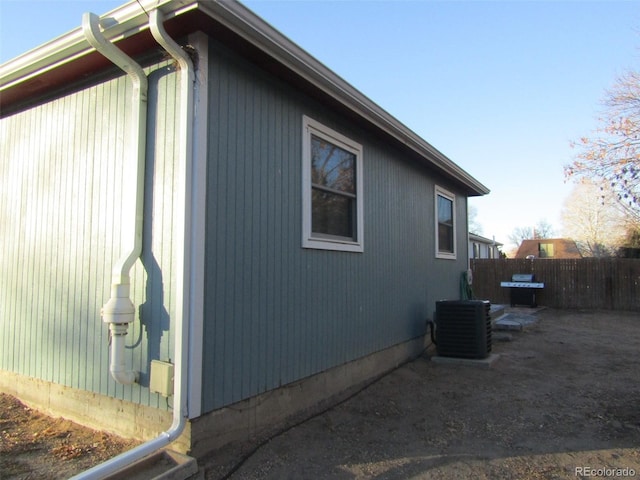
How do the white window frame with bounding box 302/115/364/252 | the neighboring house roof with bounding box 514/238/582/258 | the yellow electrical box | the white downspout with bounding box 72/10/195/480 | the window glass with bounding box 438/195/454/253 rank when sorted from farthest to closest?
the neighboring house roof with bounding box 514/238/582/258 → the window glass with bounding box 438/195/454/253 → the white window frame with bounding box 302/115/364/252 → the yellow electrical box → the white downspout with bounding box 72/10/195/480

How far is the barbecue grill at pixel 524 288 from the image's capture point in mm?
14492

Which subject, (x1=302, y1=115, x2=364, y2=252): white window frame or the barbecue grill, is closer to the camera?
(x1=302, y1=115, x2=364, y2=252): white window frame

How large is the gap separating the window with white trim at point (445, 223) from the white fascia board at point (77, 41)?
229 inches

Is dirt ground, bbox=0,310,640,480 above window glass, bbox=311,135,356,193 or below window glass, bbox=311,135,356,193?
below

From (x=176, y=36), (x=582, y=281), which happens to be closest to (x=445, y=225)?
(x=176, y=36)

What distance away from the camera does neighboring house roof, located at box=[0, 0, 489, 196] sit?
3009 mm

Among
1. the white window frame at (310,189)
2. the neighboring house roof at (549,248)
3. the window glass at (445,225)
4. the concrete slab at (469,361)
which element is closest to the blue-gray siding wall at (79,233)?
the white window frame at (310,189)

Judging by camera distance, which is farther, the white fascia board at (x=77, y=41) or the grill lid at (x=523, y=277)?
the grill lid at (x=523, y=277)

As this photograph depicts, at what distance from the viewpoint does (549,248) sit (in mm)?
45031

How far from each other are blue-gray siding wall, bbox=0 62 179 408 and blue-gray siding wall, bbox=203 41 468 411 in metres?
0.35

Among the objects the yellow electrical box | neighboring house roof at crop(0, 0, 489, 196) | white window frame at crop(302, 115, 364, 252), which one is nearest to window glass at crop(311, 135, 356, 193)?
white window frame at crop(302, 115, 364, 252)

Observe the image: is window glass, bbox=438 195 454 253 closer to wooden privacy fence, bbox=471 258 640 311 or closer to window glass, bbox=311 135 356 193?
window glass, bbox=311 135 356 193

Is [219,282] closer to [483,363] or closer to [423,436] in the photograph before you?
[423,436]

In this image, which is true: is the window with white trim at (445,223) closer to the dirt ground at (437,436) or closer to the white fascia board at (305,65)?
the white fascia board at (305,65)
